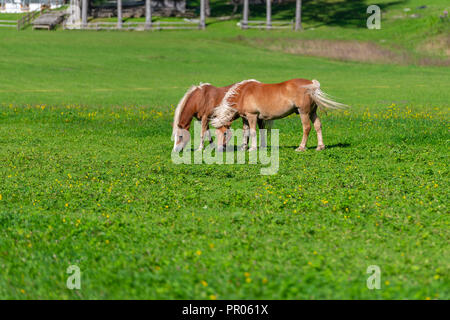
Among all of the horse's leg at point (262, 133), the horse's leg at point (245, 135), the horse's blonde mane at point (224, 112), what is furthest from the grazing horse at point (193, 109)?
the horse's leg at point (262, 133)

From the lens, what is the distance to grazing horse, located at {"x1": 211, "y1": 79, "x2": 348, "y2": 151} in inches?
693

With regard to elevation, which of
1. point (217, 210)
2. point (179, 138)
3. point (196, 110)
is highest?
point (196, 110)

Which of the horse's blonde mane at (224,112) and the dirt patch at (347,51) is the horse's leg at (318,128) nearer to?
the horse's blonde mane at (224,112)

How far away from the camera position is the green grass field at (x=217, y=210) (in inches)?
307

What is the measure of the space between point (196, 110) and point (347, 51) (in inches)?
1823

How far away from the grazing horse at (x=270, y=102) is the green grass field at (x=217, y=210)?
1445 millimetres

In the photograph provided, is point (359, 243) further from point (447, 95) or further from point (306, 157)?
point (447, 95)

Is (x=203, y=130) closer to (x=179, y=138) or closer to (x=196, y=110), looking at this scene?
(x=196, y=110)

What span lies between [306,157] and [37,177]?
24.1 feet

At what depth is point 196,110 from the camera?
18.2 meters

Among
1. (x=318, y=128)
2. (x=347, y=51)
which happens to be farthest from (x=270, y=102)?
(x=347, y=51)

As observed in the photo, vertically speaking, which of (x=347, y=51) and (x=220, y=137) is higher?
(x=347, y=51)
